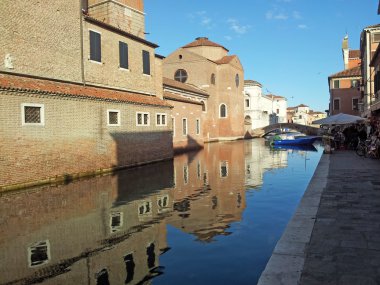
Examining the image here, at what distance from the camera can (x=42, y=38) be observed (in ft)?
48.8

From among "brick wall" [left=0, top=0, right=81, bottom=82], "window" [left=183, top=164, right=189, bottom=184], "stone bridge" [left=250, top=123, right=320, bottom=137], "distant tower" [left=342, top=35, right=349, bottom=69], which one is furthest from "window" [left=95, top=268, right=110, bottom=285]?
"distant tower" [left=342, top=35, right=349, bottom=69]

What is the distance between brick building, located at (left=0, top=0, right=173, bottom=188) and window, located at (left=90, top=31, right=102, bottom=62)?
0.05 m

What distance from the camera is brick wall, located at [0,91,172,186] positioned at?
12008 mm

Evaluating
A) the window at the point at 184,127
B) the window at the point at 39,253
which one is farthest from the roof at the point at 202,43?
the window at the point at 39,253

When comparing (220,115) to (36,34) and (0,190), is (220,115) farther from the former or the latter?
(0,190)

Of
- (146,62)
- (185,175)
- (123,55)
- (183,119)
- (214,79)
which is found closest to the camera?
(185,175)

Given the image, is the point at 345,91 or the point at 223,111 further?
the point at 223,111

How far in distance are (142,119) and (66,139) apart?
6.44 m

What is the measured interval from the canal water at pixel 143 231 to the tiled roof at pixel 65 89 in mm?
3820

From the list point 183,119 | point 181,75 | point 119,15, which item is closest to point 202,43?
point 181,75

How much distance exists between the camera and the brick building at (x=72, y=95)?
12.6 meters

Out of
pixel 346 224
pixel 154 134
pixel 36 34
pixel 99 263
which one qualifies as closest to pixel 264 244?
pixel 346 224

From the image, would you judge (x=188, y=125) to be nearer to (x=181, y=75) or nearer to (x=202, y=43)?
(x=181, y=75)

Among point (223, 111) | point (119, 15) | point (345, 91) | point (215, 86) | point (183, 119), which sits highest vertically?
point (119, 15)
